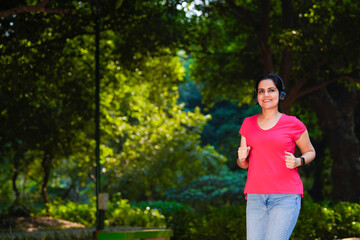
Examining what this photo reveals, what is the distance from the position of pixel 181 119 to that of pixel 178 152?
4.95 feet

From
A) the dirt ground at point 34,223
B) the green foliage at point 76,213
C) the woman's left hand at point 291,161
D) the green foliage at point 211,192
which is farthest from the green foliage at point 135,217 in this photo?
the green foliage at point 211,192

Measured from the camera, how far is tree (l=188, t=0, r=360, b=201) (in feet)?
46.5

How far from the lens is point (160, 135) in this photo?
84.5 ft

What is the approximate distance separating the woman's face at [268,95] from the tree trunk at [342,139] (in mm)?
13757

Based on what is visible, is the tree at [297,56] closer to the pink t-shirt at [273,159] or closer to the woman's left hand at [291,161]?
the pink t-shirt at [273,159]

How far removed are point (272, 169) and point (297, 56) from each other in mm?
10874

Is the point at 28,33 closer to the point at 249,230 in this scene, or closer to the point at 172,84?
the point at 249,230

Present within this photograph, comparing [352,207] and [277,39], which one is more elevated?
[277,39]

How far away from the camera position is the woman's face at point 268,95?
4.65 meters

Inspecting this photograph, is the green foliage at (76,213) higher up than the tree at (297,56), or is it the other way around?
the tree at (297,56)

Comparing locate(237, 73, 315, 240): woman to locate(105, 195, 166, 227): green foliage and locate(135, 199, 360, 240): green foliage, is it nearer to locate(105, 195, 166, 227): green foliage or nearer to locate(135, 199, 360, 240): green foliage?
locate(135, 199, 360, 240): green foliage

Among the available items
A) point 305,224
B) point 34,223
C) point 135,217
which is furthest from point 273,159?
point 34,223

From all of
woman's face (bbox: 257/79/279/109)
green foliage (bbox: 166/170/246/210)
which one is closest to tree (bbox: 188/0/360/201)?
woman's face (bbox: 257/79/279/109)

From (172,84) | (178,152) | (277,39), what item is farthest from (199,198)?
(277,39)
